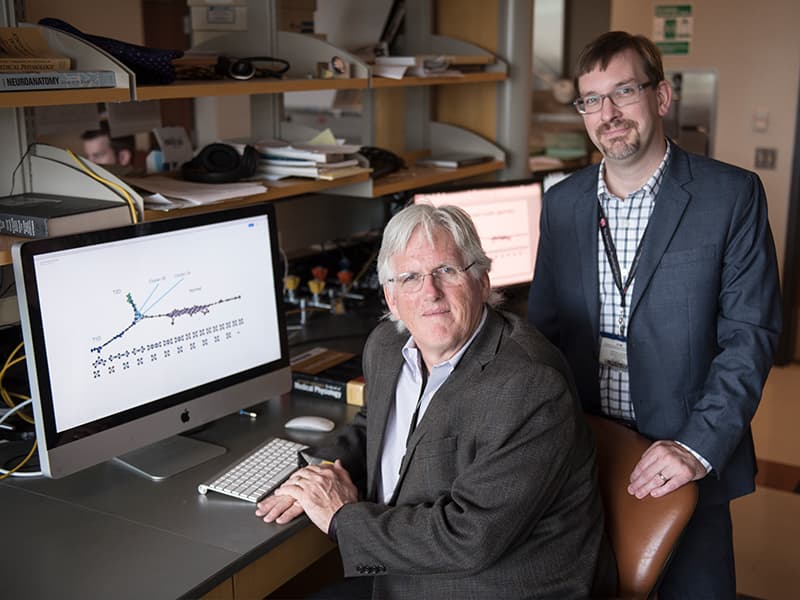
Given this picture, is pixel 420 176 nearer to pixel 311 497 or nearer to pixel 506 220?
pixel 506 220

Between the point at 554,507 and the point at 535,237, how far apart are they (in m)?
1.54

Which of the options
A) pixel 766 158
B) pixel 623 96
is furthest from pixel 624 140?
pixel 766 158

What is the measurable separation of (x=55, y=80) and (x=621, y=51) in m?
1.15

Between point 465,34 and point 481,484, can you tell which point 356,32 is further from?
point 481,484

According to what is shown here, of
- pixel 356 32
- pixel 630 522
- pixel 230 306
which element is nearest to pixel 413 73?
pixel 356 32

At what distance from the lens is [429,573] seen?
160cm

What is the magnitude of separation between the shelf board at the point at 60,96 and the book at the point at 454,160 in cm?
151

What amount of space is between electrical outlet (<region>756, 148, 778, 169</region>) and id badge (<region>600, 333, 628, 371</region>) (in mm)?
3310

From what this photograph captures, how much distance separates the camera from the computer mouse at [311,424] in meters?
2.07

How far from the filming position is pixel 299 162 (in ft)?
8.07

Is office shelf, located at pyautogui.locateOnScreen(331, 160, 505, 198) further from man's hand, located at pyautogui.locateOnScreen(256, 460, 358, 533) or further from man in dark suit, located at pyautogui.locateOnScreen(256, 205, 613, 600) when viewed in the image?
man's hand, located at pyautogui.locateOnScreen(256, 460, 358, 533)

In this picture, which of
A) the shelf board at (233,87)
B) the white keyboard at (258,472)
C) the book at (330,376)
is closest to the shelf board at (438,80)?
the shelf board at (233,87)

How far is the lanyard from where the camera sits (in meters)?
2.00

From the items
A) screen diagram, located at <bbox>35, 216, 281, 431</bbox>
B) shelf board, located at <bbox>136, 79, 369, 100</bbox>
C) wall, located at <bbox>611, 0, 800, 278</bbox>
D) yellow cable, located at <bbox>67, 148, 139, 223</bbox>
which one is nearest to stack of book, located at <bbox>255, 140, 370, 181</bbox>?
shelf board, located at <bbox>136, 79, 369, 100</bbox>
